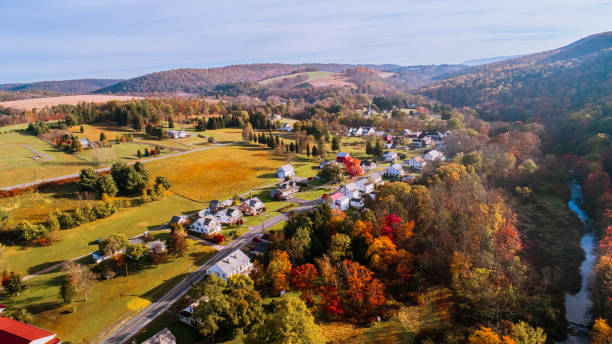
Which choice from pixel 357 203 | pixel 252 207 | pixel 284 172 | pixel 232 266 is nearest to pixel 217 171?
pixel 284 172

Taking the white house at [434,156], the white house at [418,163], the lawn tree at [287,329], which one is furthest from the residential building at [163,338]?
the white house at [434,156]

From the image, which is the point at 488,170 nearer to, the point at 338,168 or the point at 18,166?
the point at 338,168

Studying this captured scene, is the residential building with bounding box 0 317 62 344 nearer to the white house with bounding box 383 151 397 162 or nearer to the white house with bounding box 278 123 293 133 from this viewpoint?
the white house with bounding box 383 151 397 162

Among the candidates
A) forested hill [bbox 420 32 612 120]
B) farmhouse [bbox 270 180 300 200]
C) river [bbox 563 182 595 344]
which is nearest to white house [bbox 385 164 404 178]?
farmhouse [bbox 270 180 300 200]

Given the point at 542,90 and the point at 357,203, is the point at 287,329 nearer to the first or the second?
the point at 357,203

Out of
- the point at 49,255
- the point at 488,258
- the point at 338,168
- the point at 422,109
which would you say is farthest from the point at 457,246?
the point at 422,109

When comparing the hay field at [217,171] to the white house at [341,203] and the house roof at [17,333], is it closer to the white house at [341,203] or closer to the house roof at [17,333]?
the white house at [341,203]
